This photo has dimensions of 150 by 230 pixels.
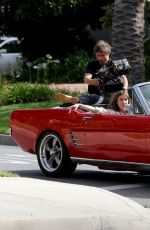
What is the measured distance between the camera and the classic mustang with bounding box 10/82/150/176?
10805mm

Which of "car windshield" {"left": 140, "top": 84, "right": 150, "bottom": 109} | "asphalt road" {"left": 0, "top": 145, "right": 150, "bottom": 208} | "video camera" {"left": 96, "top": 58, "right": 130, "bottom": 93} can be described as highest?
"video camera" {"left": 96, "top": 58, "right": 130, "bottom": 93}

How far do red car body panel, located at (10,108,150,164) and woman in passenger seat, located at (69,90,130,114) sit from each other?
0.12 metres

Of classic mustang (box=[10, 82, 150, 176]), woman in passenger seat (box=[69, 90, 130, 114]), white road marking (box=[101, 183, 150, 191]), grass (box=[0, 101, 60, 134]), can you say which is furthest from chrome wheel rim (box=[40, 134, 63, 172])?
grass (box=[0, 101, 60, 134])

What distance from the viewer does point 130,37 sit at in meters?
20.9

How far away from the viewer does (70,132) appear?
11617mm

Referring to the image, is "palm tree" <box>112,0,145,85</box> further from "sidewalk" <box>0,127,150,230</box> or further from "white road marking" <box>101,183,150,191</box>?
"sidewalk" <box>0,127,150,230</box>

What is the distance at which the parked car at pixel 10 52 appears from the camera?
3672 centimetres

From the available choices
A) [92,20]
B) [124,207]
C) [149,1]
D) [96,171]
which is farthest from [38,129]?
[92,20]

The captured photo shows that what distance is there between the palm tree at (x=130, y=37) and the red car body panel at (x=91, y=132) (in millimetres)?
8591

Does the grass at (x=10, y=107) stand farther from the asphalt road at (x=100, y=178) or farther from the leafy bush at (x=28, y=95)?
the asphalt road at (x=100, y=178)

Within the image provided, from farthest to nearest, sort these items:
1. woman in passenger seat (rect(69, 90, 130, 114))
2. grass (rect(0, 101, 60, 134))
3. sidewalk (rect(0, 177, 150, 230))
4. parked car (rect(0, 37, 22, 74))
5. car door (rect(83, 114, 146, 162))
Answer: parked car (rect(0, 37, 22, 74)) → grass (rect(0, 101, 60, 134)) → woman in passenger seat (rect(69, 90, 130, 114)) → car door (rect(83, 114, 146, 162)) → sidewalk (rect(0, 177, 150, 230))

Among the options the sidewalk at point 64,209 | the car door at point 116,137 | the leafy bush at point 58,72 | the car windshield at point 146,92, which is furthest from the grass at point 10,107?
the sidewalk at point 64,209

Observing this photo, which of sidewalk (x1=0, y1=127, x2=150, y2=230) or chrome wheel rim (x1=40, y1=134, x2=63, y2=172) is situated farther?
chrome wheel rim (x1=40, y1=134, x2=63, y2=172)

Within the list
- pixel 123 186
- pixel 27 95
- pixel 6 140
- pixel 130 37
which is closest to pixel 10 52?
pixel 27 95
